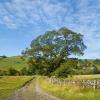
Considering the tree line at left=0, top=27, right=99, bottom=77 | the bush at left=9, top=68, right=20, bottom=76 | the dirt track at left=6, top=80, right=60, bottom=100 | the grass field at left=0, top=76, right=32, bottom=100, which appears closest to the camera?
the dirt track at left=6, top=80, right=60, bottom=100

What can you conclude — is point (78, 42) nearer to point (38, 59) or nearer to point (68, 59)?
point (68, 59)

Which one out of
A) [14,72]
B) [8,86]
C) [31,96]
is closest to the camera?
[31,96]

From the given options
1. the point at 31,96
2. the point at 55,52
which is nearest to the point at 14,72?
the point at 55,52

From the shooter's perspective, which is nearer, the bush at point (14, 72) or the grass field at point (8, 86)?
the grass field at point (8, 86)

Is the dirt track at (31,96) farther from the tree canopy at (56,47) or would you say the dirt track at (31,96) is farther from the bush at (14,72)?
the bush at (14,72)

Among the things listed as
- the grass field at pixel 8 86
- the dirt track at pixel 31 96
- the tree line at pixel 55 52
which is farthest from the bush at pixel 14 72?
the dirt track at pixel 31 96

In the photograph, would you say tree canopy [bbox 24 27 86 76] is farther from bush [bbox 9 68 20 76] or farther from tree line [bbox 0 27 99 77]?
bush [bbox 9 68 20 76]

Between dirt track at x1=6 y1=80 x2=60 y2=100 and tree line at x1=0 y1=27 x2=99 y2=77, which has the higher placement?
tree line at x1=0 y1=27 x2=99 y2=77

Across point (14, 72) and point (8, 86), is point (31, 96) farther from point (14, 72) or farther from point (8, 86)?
point (14, 72)

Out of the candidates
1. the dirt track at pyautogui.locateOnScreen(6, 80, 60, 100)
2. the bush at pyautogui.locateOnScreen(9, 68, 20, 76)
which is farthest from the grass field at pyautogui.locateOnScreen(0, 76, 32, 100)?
the bush at pyautogui.locateOnScreen(9, 68, 20, 76)

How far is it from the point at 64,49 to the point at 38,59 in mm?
8637

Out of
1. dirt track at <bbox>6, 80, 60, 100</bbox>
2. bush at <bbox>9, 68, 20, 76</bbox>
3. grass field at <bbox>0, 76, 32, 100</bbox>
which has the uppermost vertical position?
bush at <bbox>9, 68, 20, 76</bbox>

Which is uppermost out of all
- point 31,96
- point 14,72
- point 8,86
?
point 14,72

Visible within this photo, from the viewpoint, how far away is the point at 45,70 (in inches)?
3553
